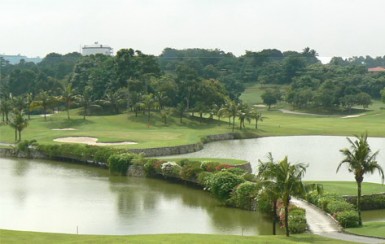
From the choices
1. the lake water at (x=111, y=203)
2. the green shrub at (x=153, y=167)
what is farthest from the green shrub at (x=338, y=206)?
the green shrub at (x=153, y=167)

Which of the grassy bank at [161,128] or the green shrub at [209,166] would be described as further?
the grassy bank at [161,128]

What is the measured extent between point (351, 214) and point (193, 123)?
62944 mm

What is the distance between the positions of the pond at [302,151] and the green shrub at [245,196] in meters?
13.4

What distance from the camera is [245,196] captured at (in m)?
46.4

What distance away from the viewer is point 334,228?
A: 125 ft

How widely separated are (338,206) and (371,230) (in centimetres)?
417

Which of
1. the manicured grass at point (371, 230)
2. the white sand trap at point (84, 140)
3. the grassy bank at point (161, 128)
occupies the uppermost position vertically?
the grassy bank at point (161, 128)

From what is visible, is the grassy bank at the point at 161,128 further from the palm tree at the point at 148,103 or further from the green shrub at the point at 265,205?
the green shrub at the point at 265,205

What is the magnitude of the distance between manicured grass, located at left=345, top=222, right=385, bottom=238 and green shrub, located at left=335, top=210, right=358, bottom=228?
64 centimetres

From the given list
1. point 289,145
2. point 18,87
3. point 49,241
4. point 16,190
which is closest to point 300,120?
point 289,145

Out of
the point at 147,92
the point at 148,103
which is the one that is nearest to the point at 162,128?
the point at 148,103

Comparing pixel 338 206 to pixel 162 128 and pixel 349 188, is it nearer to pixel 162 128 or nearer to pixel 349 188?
pixel 349 188

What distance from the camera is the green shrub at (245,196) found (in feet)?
151

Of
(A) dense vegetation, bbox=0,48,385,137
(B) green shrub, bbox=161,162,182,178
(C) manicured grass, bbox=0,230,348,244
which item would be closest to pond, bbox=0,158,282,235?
(B) green shrub, bbox=161,162,182,178
